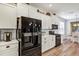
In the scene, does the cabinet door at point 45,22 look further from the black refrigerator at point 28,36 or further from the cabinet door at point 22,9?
the cabinet door at point 22,9

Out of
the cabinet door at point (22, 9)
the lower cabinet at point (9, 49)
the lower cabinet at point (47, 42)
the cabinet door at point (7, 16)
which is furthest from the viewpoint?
the lower cabinet at point (47, 42)

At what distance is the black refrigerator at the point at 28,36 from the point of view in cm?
208

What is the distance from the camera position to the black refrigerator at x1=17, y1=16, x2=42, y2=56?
2.08m

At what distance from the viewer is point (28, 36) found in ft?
7.25

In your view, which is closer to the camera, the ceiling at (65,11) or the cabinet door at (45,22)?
the ceiling at (65,11)

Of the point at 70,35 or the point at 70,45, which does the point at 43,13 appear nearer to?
the point at 70,35

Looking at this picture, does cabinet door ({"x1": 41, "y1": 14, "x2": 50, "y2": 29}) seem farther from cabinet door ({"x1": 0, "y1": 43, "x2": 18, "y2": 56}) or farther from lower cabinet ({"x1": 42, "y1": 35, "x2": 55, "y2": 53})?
cabinet door ({"x1": 0, "y1": 43, "x2": 18, "y2": 56})

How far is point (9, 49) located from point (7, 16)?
2.47ft

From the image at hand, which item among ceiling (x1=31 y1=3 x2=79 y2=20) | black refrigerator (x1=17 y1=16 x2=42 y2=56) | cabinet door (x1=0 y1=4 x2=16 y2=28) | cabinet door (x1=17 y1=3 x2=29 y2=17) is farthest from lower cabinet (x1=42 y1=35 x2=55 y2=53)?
cabinet door (x1=0 y1=4 x2=16 y2=28)

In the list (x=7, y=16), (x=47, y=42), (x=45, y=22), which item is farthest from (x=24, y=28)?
(x=47, y=42)

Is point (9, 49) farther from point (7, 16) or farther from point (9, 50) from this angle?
point (7, 16)

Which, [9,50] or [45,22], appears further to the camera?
[45,22]

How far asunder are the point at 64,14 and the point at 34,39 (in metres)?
1.13

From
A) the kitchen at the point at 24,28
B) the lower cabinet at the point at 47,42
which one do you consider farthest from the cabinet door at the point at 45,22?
the lower cabinet at the point at 47,42
